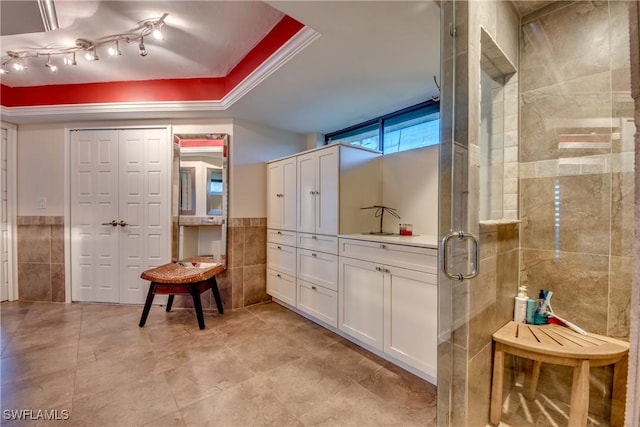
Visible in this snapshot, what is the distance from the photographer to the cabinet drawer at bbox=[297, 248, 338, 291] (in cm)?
243

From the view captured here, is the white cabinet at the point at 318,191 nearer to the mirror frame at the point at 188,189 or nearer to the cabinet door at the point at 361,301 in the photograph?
the cabinet door at the point at 361,301

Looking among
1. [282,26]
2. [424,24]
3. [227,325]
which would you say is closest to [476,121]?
[424,24]

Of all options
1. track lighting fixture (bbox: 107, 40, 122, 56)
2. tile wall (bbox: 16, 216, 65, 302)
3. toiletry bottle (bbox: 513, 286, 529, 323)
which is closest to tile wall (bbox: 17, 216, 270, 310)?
tile wall (bbox: 16, 216, 65, 302)

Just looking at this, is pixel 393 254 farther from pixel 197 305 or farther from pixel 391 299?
pixel 197 305

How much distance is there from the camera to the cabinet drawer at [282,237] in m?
2.92

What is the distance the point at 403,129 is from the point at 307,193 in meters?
1.16

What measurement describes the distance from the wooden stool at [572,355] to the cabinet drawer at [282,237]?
1952 mm

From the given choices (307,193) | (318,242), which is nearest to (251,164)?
(307,193)

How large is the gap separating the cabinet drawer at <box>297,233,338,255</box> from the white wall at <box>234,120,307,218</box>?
2.63ft

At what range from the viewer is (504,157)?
5.59ft

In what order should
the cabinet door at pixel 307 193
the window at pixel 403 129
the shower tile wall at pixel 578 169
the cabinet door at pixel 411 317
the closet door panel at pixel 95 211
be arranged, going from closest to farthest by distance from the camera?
the shower tile wall at pixel 578 169
the cabinet door at pixel 411 317
the window at pixel 403 129
the cabinet door at pixel 307 193
the closet door panel at pixel 95 211

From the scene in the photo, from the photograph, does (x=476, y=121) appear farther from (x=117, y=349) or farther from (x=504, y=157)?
(x=117, y=349)

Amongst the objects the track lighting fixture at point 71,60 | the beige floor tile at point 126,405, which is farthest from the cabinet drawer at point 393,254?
the track lighting fixture at point 71,60

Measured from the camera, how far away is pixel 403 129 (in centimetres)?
277
